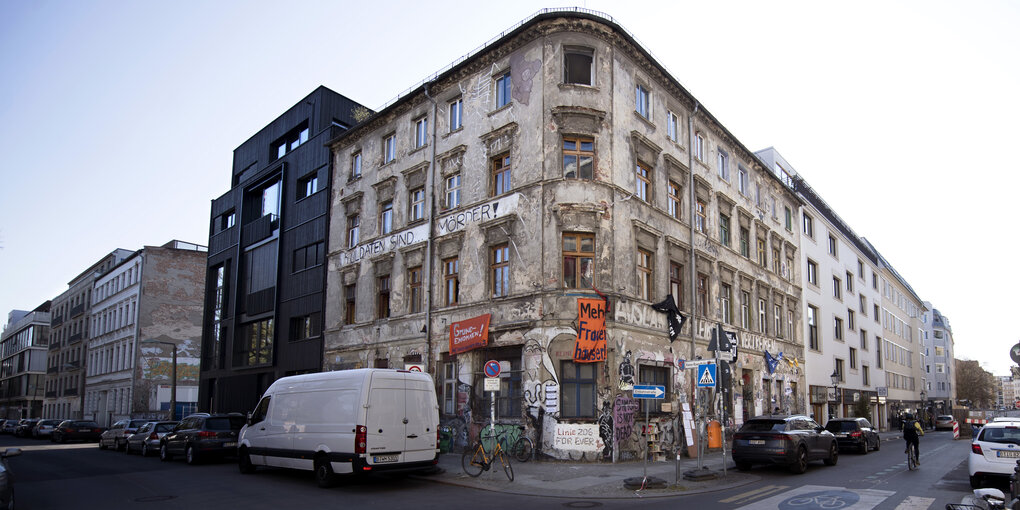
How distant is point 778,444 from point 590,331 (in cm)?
592

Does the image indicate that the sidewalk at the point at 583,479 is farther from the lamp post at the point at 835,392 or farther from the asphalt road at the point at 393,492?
the lamp post at the point at 835,392

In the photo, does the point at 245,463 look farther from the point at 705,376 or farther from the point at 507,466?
the point at 705,376

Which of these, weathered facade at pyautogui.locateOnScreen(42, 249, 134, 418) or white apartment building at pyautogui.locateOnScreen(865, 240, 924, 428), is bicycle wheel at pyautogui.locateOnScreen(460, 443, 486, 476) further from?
weathered facade at pyautogui.locateOnScreen(42, 249, 134, 418)

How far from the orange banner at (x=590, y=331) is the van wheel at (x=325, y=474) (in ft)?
26.0

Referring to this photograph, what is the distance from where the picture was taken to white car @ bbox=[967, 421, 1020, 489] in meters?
13.8

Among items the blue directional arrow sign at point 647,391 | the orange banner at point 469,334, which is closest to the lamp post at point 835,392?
the orange banner at point 469,334

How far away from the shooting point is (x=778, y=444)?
17.4m

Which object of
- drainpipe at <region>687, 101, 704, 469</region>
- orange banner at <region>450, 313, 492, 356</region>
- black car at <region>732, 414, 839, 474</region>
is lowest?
black car at <region>732, 414, 839, 474</region>

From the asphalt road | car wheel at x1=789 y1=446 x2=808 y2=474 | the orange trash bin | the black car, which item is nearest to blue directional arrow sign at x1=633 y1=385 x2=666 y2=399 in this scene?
the asphalt road

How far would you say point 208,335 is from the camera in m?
41.6

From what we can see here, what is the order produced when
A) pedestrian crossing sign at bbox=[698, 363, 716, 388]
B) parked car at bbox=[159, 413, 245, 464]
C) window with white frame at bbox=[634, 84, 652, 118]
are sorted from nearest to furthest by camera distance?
pedestrian crossing sign at bbox=[698, 363, 716, 388], parked car at bbox=[159, 413, 245, 464], window with white frame at bbox=[634, 84, 652, 118]

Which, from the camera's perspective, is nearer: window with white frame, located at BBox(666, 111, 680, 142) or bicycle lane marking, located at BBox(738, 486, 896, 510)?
bicycle lane marking, located at BBox(738, 486, 896, 510)

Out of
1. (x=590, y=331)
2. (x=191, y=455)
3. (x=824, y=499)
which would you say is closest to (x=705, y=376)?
(x=824, y=499)

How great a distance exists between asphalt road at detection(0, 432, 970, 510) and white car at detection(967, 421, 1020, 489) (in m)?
0.51
